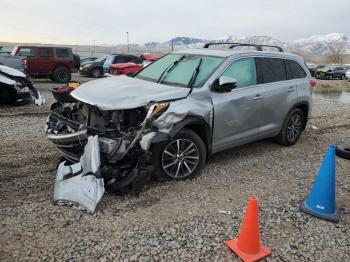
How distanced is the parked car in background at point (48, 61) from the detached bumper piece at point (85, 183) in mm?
13864

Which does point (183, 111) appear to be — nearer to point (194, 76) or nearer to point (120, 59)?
point (194, 76)

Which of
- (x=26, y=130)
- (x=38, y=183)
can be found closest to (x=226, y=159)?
(x=38, y=183)

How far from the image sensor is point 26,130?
7.28 meters

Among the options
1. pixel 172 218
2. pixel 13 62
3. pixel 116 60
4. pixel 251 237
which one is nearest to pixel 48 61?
pixel 13 62

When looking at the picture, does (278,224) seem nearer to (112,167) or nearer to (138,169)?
(138,169)

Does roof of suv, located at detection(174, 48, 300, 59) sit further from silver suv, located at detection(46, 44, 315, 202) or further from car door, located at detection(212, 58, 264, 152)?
car door, located at detection(212, 58, 264, 152)

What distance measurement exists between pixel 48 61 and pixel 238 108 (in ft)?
45.6

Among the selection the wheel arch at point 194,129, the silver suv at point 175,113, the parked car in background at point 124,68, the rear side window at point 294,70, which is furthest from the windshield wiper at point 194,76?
the parked car in background at point 124,68

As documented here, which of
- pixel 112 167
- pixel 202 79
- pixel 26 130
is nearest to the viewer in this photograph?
pixel 112 167

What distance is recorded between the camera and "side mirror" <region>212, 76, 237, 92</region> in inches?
192

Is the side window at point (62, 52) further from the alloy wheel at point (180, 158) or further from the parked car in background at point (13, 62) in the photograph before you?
the alloy wheel at point (180, 158)

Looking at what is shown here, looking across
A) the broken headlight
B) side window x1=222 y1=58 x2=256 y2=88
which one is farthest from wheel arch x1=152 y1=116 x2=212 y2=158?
side window x1=222 y1=58 x2=256 y2=88

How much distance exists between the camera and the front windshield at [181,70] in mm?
5141

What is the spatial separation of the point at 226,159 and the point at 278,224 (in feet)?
6.92
